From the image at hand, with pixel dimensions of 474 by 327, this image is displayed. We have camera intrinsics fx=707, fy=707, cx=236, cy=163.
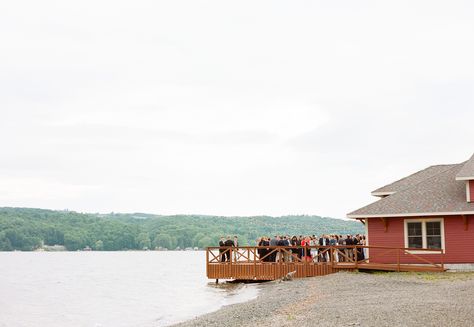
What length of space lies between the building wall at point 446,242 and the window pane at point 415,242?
0.30m

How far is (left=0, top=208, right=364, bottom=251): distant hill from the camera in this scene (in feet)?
556

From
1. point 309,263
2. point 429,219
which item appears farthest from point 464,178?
point 309,263

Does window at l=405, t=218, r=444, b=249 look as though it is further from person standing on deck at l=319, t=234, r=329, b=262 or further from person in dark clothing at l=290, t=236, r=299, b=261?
person in dark clothing at l=290, t=236, r=299, b=261

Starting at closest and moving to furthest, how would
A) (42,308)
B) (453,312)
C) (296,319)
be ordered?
(453,312) < (296,319) < (42,308)

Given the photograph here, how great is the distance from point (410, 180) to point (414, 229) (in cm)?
550

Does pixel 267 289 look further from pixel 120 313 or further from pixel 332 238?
pixel 120 313

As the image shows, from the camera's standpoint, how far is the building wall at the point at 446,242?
29922mm

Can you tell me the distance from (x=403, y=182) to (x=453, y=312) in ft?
67.8

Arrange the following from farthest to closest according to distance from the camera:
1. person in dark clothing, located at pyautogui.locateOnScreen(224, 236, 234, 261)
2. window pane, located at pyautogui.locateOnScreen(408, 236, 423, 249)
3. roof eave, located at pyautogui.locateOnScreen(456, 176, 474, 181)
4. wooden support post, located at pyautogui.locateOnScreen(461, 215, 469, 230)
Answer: person in dark clothing, located at pyautogui.locateOnScreen(224, 236, 234, 261), window pane, located at pyautogui.locateOnScreen(408, 236, 423, 249), roof eave, located at pyautogui.locateOnScreen(456, 176, 474, 181), wooden support post, located at pyautogui.locateOnScreen(461, 215, 469, 230)

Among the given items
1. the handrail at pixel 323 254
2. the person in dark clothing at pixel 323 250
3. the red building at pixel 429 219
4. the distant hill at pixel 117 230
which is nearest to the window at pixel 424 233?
the red building at pixel 429 219

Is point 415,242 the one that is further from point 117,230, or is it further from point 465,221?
point 117,230

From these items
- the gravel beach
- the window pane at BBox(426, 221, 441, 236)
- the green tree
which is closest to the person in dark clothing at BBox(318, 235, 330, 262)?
the gravel beach

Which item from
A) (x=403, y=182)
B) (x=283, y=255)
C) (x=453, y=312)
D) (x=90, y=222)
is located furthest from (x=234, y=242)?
(x=90, y=222)

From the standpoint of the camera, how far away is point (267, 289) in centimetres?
3033
